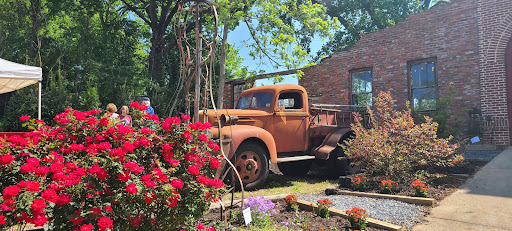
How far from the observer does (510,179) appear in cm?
526

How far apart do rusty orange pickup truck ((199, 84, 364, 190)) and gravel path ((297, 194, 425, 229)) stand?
1437 millimetres

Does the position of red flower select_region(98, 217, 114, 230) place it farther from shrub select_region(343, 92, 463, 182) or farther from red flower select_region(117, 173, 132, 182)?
shrub select_region(343, 92, 463, 182)

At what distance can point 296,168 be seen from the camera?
7.93 meters

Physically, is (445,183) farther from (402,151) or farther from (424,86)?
(424,86)

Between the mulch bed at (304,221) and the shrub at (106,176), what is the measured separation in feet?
3.21

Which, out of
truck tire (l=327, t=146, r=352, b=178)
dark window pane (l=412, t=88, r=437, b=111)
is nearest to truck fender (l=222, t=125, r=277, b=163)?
truck tire (l=327, t=146, r=352, b=178)

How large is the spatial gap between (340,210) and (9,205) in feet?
10.8

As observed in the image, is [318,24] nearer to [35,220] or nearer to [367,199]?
[367,199]

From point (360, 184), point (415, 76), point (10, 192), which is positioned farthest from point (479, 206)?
point (415, 76)

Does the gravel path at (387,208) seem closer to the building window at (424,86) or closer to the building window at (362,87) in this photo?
the building window at (424,86)

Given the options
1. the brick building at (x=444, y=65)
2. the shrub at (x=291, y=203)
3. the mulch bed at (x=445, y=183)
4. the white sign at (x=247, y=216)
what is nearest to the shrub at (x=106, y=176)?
the white sign at (x=247, y=216)

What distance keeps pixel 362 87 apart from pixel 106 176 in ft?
35.4

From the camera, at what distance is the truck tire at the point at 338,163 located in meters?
7.32

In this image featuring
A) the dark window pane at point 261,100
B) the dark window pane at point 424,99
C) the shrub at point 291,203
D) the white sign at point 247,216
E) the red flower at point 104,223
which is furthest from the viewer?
the dark window pane at point 424,99
